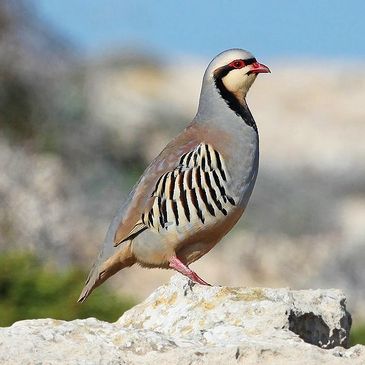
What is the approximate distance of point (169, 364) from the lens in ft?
15.4

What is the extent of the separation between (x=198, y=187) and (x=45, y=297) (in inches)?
129

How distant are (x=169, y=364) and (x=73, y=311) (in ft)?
18.5

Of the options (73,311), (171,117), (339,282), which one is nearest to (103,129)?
(171,117)

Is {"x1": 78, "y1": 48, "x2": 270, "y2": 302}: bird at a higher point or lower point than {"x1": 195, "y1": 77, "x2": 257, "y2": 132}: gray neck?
lower

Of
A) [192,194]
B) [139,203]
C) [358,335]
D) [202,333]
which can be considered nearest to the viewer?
[202,333]

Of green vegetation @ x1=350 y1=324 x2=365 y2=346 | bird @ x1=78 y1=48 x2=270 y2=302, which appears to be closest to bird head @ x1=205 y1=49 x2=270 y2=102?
bird @ x1=78 y1=48 x2=270 y2=302

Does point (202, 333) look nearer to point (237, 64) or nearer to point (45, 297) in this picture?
point (237, 64)

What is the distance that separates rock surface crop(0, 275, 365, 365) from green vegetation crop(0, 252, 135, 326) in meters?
4.33

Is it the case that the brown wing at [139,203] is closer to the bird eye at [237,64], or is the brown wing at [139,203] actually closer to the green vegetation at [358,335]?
the bird eye at [237,64]

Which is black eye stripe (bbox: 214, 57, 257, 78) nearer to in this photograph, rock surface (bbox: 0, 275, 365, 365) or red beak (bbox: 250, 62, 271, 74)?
red beak (bbox: 250, 62, 271, 74)

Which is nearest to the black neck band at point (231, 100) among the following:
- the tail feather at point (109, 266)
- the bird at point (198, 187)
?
the bird at point (198, 187)

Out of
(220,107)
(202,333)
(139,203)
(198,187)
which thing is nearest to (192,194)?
(198,187)

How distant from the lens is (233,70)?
26.4ft

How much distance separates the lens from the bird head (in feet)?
26.3
